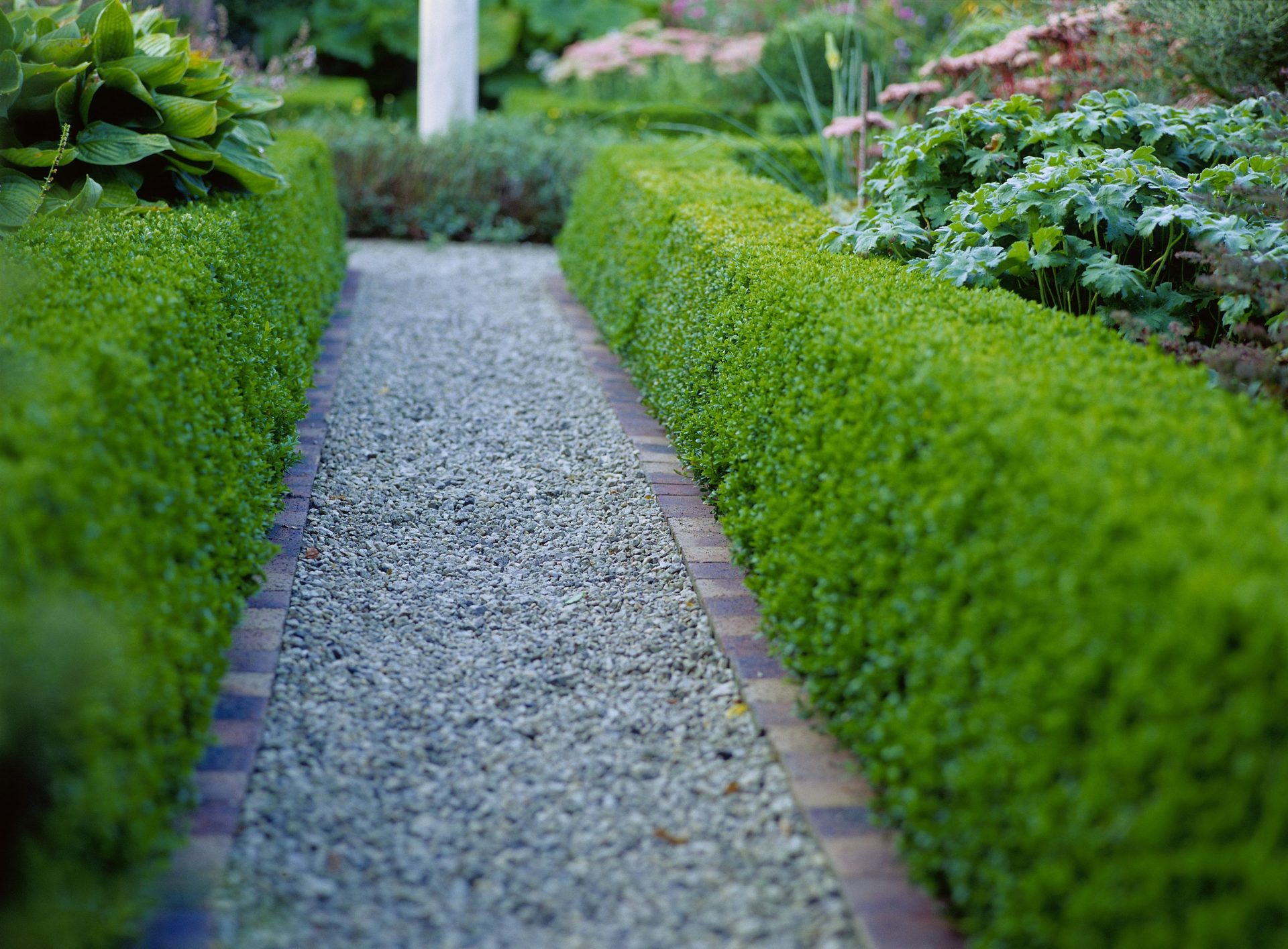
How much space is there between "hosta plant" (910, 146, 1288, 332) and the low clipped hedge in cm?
31

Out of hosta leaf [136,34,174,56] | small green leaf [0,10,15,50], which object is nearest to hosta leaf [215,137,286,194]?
hosta leaf [136,34,174,56]

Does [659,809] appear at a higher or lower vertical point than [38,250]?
lower

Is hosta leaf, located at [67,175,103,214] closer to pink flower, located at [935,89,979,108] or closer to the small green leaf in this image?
the small green leaf

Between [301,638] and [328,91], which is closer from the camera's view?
[301,638]

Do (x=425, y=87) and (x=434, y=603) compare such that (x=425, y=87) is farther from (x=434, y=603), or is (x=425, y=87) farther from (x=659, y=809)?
(x=659, y=809)

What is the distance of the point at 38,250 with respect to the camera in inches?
112

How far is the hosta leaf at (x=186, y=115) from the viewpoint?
398 cm

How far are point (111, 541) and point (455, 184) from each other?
702 cm

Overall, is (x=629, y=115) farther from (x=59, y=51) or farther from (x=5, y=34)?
(x=5, y=34)

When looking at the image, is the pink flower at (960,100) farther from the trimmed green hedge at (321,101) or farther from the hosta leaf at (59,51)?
the trimmed green hedge at (321,101)

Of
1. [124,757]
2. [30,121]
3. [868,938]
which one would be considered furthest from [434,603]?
[30,121]

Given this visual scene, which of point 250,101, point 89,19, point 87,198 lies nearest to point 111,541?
point 87,198

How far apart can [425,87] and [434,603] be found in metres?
7.45

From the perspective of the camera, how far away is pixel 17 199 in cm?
350
